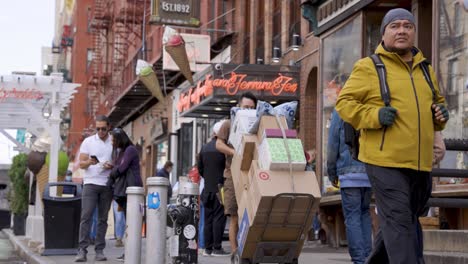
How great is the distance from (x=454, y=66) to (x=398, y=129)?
6.49 m

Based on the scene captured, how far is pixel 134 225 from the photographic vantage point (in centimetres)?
992

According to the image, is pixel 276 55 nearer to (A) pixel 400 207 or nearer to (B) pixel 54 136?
(B) pixel 54 136

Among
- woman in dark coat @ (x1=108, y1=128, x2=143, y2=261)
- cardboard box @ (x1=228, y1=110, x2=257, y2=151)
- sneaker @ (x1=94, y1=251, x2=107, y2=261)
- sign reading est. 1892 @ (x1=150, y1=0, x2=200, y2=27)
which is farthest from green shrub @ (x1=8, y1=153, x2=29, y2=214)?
cardboard box @ (x1=228, y1=110, x2=257, y2=151)

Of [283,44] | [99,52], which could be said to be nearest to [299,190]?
[283,44]

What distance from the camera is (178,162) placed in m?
37.2

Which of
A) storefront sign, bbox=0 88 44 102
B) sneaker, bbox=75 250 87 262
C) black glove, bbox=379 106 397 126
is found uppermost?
storefront sign, bbox=0 88 44 102

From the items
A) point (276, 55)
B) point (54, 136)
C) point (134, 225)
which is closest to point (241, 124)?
point (134, 225)

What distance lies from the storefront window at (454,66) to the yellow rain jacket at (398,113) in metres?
5.80

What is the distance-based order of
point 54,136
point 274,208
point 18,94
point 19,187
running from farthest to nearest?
point 19,187, point 18,94, point 54,136, point 274,208

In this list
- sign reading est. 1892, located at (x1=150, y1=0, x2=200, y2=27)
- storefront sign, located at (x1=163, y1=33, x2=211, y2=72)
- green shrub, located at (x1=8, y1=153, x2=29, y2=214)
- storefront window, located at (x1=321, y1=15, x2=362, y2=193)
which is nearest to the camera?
storefront window, located at (x1=321, y1=15, x2=362, y2=193)

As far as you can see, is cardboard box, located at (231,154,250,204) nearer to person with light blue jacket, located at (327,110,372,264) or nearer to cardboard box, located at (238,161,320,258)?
cardboard box, located at (238,161,320,258)

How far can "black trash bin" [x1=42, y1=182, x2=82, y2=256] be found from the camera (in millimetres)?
13859

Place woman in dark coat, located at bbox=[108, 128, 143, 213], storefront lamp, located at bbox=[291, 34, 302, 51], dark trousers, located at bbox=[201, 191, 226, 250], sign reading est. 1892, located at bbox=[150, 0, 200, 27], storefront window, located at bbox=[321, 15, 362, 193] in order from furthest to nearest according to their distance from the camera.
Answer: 1. sign reading est. 1892, located at bbox=[150, 0, 200, 27]
2. storefront lamp, located at bbox=[291, 34, 302, 51]
3. storefront window, located at bbox=[321, 15, 362, 193]
4. dark trousers, located at bbox=[201, 191, 226, 250]
5. woman in dark coat, located at bbox=[108, 128, 143, 213]

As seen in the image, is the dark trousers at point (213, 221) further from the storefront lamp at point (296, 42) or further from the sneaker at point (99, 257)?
the storefront lamp at point (296, 42)
